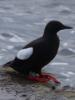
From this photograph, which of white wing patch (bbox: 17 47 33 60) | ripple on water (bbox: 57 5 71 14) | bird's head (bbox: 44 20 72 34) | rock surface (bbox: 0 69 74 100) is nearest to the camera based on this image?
rock surface (bbox: 0 69 74 100)

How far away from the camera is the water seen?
1195 centimetres

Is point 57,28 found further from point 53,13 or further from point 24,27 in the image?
point 53,13

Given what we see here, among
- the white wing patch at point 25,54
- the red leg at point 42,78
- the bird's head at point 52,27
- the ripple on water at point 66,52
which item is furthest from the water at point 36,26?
the white wing patch at point 25,54

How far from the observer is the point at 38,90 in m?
7.57

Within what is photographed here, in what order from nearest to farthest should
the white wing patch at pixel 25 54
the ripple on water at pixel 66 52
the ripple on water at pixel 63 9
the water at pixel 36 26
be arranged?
the white wing patch at pixel 25 54 < the water at pixel 36 26 < the ripple on water at pixel 66 52 < the ripple on water at pixel 63 9

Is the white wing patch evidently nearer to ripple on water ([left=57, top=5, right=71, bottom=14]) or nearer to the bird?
the bird

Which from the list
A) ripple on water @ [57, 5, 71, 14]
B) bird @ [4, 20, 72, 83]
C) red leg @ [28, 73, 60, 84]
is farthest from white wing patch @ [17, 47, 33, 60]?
ripple on water @ [57, 5, 71, 14]

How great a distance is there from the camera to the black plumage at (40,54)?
8008mm

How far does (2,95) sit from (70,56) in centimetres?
571

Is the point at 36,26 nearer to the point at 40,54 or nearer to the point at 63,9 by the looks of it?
the point at 63,9

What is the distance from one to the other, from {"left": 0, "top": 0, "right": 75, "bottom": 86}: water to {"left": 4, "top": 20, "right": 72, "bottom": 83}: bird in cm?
194

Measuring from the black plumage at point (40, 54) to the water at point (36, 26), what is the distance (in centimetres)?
200

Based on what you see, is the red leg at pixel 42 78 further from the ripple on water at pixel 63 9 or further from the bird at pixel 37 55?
the ripple on water at pixel 63 9

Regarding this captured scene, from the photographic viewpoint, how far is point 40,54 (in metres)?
8.03
